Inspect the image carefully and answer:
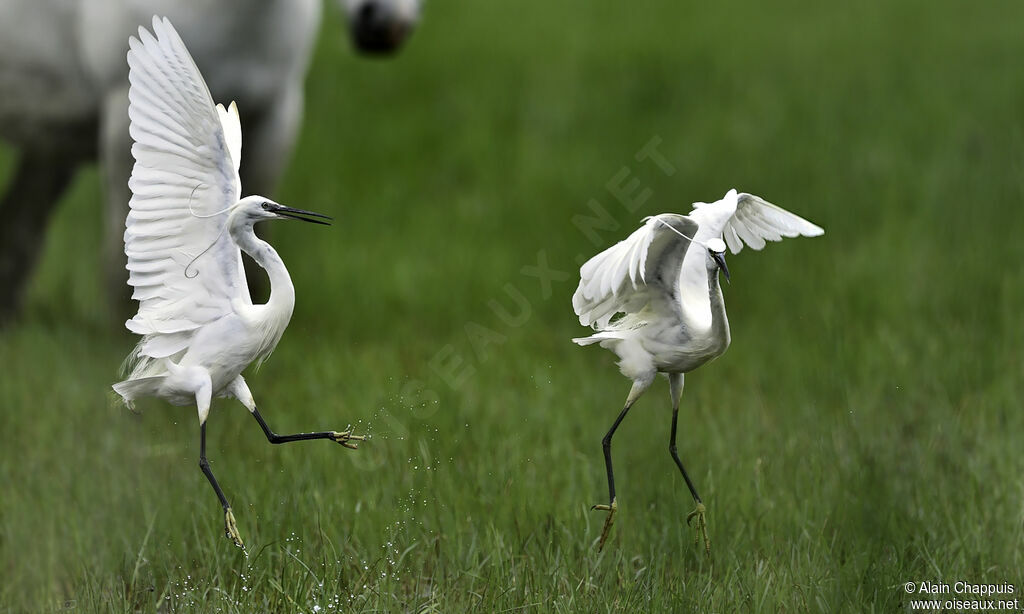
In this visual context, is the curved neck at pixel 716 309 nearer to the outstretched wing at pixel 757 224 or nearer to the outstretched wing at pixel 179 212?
the outstretched wing at pixel 757 224

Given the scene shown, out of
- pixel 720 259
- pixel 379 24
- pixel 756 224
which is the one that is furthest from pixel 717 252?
pixel 379 24

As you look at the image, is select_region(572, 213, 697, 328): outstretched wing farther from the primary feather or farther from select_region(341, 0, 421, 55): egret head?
select_region(341, 0, 421, 55): egret head

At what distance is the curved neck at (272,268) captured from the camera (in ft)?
3.83

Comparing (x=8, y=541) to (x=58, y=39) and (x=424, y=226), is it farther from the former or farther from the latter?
(x=424, y=226)

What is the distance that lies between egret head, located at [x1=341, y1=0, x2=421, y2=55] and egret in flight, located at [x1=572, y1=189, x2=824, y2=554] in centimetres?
162

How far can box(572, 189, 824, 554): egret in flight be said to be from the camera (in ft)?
4.01

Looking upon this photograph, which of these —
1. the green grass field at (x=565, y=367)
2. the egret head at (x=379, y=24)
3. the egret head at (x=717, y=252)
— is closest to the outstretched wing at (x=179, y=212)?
the green grass field at (x=565, y=367)

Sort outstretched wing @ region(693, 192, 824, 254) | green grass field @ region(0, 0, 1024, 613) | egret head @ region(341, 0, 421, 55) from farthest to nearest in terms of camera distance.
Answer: egret head @ region(341, 0, 421, 55) < green grass field @ region(0, 0, 1024, 613) < outstretched wing @ region(693, 192, 824, 254)

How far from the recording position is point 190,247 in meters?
1.20

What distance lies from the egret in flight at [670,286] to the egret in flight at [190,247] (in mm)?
301

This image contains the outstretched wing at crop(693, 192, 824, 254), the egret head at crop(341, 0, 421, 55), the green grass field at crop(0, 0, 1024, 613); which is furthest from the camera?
the egret head at crop(341, 0, 421, 55)

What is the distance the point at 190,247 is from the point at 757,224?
24.2 inches

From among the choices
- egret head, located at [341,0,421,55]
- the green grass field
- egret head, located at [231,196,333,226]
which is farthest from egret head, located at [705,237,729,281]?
egret head, located at [341,0,421,55]

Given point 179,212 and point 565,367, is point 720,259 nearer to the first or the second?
point 179,212
